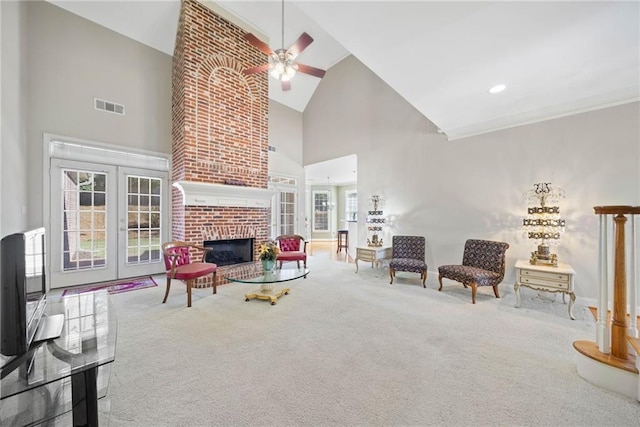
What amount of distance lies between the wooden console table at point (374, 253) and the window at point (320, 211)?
6.24 meters

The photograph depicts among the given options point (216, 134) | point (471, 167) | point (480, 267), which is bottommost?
point (480, 267)

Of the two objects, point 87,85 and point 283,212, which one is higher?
point 87,85

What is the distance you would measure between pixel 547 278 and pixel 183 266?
15.8 ft

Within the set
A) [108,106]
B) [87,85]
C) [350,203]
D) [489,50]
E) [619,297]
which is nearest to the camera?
[619,297]

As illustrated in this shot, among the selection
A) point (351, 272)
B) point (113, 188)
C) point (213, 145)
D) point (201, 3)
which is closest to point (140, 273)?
point (113, 188)

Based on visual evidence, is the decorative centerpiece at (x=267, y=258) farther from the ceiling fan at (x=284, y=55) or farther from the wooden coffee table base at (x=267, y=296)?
the ceiling fan at (x=284, y=55)

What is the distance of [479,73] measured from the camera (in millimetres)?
2734

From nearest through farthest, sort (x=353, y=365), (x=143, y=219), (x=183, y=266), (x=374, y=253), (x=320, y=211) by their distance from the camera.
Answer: (x=353, y=365) → (x=183, y=266) → (x=143, y=219) → (x=374, y=253) → (x=320, y=211)

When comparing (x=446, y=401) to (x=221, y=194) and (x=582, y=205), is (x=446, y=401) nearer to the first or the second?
(x=582, y=205)

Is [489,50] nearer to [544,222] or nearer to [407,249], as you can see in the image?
[544,222]

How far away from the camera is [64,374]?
1.23 metres

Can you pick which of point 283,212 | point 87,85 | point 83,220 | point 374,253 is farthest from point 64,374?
point 283,212

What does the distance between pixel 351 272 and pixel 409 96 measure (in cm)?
345

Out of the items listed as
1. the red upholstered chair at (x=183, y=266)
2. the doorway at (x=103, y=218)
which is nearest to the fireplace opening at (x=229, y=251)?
the red upholstered chair at (x=183, y=266)
